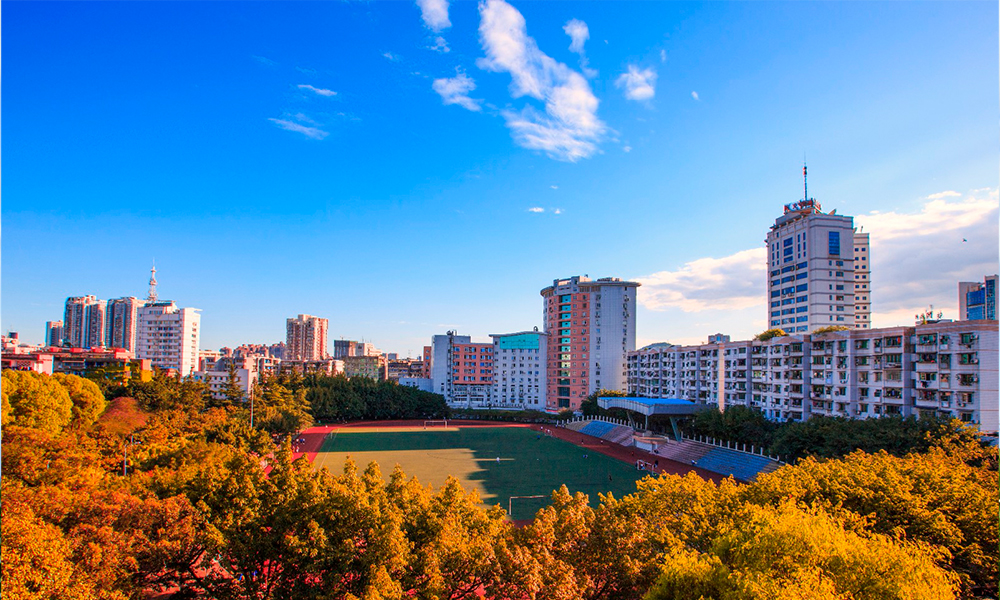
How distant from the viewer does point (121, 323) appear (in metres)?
101

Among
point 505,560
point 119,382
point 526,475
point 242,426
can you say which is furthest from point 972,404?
point 119,382

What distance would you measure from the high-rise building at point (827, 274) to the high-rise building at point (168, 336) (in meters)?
83.9

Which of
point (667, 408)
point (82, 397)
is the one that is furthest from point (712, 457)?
point (82, 397)

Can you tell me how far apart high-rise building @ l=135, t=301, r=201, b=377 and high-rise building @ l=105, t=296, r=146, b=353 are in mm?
22956

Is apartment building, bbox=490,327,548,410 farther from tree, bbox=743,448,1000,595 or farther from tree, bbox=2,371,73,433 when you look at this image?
tree, bbox=743,448,1000,595

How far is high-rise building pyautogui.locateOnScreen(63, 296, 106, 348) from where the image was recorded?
100812 millimetres

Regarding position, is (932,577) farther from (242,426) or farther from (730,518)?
(242,426)

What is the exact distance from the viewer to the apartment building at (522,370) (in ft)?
242

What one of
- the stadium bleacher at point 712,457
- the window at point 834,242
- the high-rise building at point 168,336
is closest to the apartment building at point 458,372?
the stadium bleacher at point 712,457

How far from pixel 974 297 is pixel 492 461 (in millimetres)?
43196

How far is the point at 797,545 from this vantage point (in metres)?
8.88

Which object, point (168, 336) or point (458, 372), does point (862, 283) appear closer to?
point (458, 372)

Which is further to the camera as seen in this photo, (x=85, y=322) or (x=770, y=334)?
(x=85, y=322)

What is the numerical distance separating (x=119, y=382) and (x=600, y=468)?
158ft
